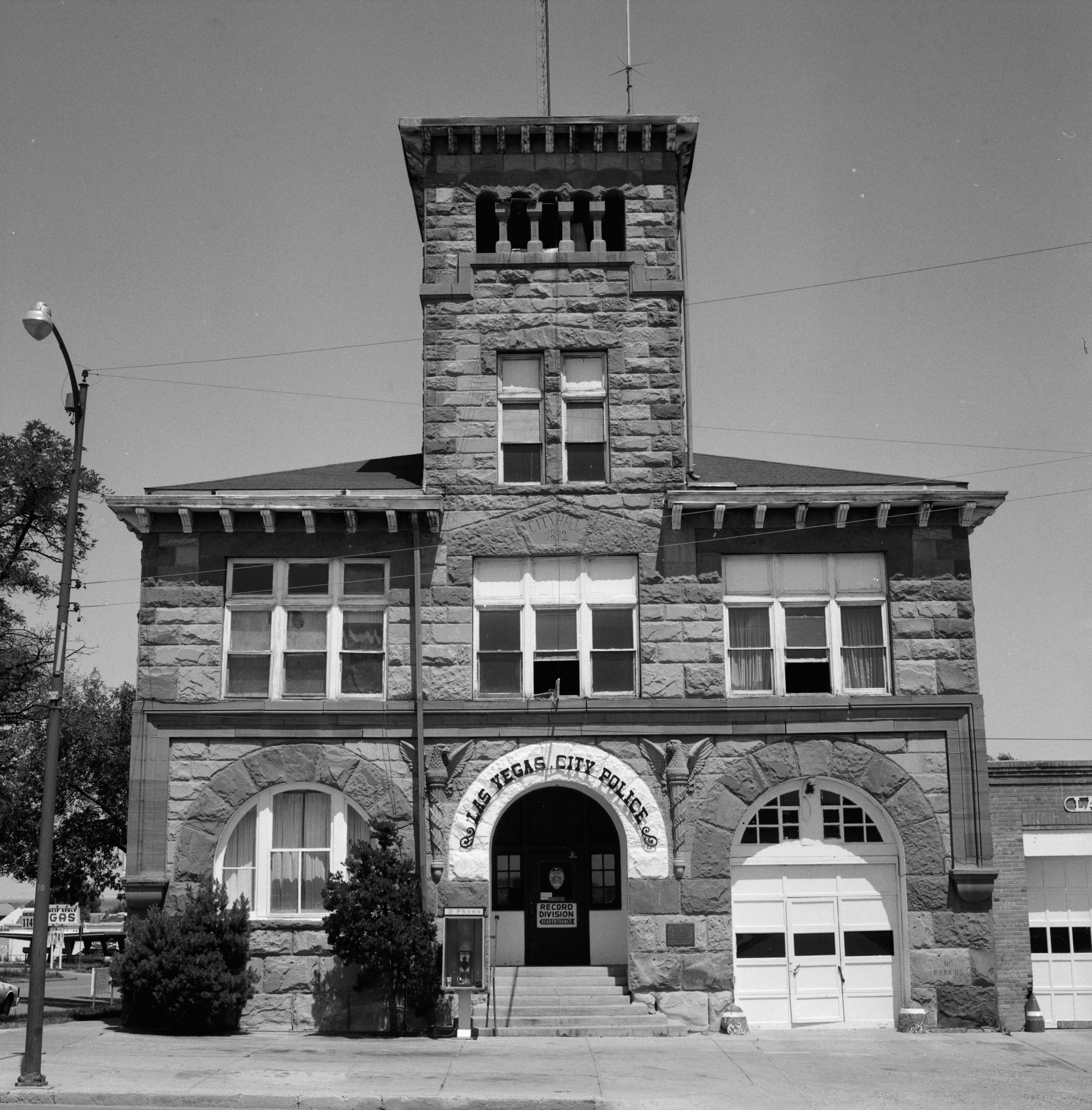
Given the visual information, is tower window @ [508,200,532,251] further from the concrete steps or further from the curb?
the curb

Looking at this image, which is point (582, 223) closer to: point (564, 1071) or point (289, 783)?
point (289, 783)

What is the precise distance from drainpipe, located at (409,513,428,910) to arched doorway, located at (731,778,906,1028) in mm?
5310

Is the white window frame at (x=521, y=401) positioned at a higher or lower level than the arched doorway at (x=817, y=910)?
higher

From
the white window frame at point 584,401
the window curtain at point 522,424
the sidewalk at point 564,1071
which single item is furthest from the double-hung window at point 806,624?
the sidewalk at point 564,1071

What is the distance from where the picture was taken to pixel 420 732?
23.5 metres

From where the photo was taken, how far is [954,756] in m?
23.8

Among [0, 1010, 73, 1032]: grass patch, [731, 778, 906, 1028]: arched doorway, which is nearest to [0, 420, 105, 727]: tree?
[0, 1010, 73, 1032]: grass patch

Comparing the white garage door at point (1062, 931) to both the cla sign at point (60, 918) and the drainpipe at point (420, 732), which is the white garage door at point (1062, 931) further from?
the cla sign at point (60, 918)

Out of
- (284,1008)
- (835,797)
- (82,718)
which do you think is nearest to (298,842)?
(284,1008)

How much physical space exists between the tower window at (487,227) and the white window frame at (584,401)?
9.59 ft

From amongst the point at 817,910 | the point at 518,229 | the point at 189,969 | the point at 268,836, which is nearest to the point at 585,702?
the point at 817,910

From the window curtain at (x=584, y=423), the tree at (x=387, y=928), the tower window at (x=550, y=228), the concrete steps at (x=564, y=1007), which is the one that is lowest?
the concrete steps at (x=564, y=1007)

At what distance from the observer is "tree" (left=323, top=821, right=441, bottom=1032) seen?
21922 mm

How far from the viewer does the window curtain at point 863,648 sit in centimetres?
2423
